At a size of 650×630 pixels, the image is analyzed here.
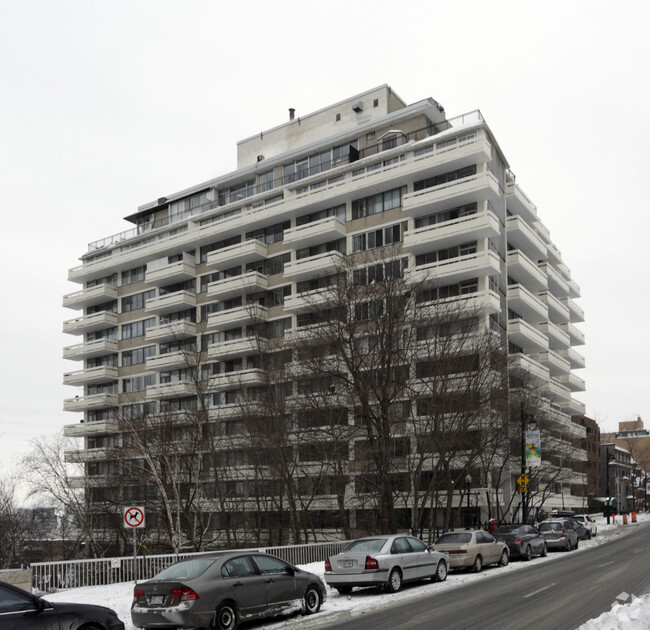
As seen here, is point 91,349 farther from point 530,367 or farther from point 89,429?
point 530,367

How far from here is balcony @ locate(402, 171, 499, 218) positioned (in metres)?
47.2

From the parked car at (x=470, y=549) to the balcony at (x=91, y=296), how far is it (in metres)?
Answer: 54.4

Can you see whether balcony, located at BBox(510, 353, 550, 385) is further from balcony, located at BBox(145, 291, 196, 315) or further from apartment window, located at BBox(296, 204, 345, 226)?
balcony, located at BBox(145, 291, 196, 315)

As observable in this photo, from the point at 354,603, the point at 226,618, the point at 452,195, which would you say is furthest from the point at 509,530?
the point at 452,195

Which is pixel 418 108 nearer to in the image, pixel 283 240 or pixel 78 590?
pixel 283 240

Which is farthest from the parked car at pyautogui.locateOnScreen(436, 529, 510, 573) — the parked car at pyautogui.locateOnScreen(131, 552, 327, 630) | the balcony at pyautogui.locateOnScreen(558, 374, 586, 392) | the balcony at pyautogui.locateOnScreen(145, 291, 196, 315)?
the balcony at pyautogui.locateOnScreen(558, 374, 586, 392)

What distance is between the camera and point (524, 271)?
55594mm

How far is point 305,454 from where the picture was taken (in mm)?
34500

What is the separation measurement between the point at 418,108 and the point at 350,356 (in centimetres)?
2878

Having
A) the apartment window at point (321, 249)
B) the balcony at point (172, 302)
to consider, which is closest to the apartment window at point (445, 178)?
the apartment window at point (321, 249)

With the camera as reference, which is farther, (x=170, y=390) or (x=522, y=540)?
(x=170, y=390)

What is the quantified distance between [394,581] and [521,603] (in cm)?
413

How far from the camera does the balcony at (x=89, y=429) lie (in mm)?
65125

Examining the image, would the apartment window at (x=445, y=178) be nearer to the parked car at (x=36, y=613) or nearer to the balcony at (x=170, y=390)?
the balcony at (x=170, y=390)
